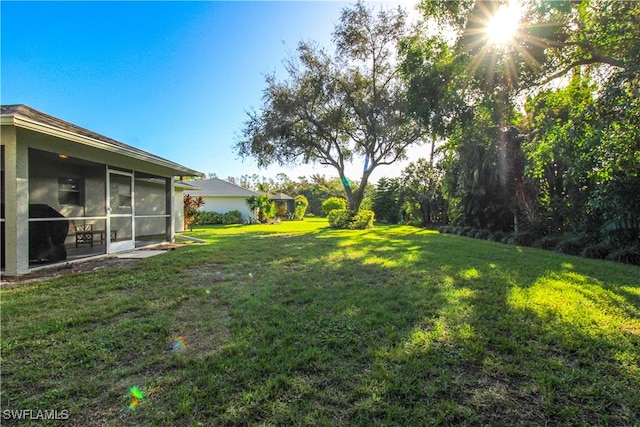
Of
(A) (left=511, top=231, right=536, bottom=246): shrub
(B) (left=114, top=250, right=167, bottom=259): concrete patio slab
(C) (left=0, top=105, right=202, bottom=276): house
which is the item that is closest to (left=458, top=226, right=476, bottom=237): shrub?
(A) (left=511, top=231, right=536, bottom=246): shrub

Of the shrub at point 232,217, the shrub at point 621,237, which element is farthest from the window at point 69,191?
the shrub at point 621,237

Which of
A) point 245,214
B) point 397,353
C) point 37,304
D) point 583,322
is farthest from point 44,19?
point 245,214

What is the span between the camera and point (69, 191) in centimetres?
920

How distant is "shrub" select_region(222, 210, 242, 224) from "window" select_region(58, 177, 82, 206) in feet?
43.0

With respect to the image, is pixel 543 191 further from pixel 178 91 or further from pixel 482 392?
pixel 178 91

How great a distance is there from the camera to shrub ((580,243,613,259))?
855 cm

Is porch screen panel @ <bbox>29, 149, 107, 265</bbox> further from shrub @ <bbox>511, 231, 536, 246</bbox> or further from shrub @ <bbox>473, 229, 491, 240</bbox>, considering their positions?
shrub @ <bbox>473, 229, 491, 240</bbox>

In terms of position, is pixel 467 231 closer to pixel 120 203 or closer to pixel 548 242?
pixel 548 242

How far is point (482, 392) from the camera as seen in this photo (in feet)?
7.07

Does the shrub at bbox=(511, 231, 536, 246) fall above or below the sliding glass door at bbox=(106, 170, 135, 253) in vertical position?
below

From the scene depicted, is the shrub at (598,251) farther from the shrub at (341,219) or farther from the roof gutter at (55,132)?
the roof gutter at (55,132)

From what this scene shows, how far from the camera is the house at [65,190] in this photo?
17.1 feet

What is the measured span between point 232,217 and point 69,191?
45.1 feet

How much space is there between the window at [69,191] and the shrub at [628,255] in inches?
672
